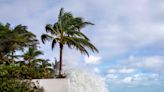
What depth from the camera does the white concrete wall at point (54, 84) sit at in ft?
79.0

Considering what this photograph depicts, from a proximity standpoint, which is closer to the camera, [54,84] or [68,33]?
[54,84]

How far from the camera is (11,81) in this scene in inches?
913

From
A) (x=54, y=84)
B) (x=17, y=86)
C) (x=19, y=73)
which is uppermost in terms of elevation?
(x=19, y=73)

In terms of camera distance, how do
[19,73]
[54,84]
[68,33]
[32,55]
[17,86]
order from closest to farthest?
[17,86]
[19,73]
[54,84]
[68,33]
[32,55]

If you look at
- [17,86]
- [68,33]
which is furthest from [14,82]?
[68,33]

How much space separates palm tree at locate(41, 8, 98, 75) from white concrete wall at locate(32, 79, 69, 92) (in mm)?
2732

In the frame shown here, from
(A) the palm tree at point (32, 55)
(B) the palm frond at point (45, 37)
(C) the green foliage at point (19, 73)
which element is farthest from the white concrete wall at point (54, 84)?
(A) the palm tree at point (32, 55)

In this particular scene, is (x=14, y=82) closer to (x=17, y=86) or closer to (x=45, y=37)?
(x=17, y=86)

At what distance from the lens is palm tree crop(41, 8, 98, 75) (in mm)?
27469

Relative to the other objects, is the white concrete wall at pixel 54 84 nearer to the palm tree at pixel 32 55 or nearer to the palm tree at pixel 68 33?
the palm tree at pixel 68 33

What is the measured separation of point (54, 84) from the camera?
24344mm

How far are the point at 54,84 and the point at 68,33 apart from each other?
456cm

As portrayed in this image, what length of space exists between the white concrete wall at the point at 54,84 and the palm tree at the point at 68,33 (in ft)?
8.96

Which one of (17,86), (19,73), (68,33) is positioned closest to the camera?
(17,86)
